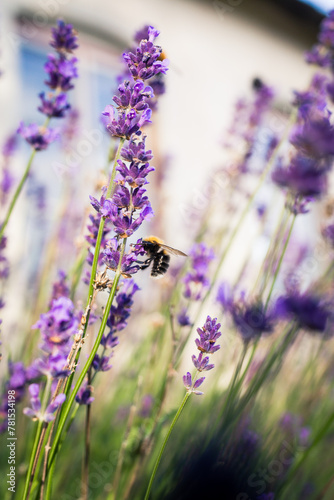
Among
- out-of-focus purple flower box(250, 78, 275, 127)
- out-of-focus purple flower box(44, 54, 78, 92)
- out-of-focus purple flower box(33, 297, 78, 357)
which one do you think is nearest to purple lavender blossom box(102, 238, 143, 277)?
out-of-focus purple flower box(33, 297, 78, 357)

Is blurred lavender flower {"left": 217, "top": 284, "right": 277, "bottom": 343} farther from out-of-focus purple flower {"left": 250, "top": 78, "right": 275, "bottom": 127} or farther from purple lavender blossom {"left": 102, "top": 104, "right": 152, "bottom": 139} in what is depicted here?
out-of-focus purple flower {"left": 250, "top": 78, "right": 275, "bottom": 127}

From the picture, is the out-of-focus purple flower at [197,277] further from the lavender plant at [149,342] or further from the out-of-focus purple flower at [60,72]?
the out-of-focus purple flower at [60,72]

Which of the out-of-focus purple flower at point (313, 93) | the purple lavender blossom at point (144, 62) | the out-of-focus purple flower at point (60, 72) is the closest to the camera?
the purple lavender blossom at point (144, 62)

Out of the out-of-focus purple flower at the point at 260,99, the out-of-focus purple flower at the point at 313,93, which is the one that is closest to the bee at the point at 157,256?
the out-of-focus purple flower at the point at 313,93

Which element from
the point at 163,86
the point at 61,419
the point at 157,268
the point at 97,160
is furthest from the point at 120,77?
the point at 97,160

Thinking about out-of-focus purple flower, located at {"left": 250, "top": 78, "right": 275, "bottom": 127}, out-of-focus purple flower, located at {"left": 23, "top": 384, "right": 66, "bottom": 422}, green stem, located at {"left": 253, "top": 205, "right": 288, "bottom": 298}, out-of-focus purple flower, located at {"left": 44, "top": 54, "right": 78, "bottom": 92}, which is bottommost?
out-of-focus purple flower, located at {"left": 23, "top": 384, "right": 66, "bottom": 422}

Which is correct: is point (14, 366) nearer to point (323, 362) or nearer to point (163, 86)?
point (163, 86)

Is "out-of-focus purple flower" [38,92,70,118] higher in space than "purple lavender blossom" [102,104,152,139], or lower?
higher
